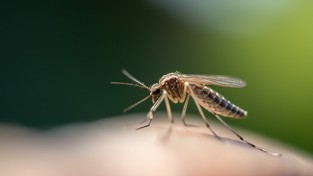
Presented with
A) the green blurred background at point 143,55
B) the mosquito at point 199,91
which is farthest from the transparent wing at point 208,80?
the green blurred background at point 143,55

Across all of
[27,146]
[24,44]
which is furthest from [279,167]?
[24,44]

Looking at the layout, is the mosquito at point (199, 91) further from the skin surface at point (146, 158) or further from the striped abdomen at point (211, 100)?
the skin surface at point (146, 158)

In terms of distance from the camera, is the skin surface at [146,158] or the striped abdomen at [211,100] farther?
the striped abdomen at [211,100]

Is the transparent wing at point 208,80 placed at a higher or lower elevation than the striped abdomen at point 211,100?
higher

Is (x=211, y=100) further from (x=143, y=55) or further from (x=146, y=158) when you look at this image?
(x=143, y=55)

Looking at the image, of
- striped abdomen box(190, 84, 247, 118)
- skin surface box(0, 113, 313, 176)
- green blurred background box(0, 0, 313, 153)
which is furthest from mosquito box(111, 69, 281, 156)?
green blurred background box(0, 0, 313, 153)

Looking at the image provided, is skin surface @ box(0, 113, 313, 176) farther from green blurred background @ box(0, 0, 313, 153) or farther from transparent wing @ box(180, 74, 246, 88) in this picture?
green blurred background @ box(0, 0, 313, 153)

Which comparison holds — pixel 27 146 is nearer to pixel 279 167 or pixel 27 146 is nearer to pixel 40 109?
pixel 279 167

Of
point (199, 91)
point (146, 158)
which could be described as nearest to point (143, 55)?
point (199, 91)
